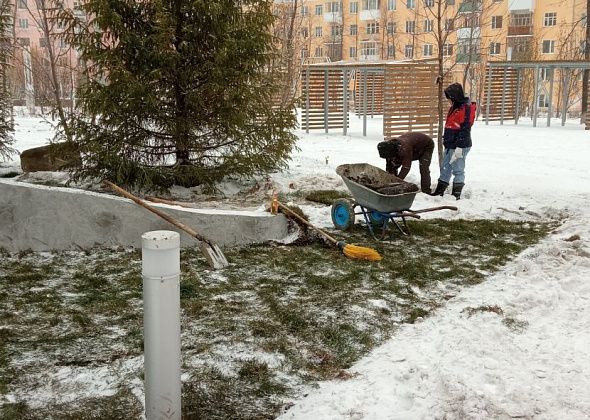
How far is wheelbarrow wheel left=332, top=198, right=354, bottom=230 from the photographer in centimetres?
700

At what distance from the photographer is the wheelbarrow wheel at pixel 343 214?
276 inches

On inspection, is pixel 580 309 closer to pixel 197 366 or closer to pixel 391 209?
pixel 391 209

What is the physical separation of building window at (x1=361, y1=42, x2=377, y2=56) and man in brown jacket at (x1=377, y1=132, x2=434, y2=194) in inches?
1907

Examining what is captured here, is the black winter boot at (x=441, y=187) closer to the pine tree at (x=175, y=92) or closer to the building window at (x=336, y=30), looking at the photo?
the pine tree at (x=175, y=92)

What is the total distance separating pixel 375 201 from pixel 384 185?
39 centimetres

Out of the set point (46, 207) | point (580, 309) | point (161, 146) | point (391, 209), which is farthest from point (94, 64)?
point (580, 309)

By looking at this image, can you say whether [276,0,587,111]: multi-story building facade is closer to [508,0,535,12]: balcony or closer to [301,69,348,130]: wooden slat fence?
[508,0,535,12]: balcony

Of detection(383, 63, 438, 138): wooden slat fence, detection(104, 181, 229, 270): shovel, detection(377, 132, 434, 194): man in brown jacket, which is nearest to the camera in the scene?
detection(104, 181, 229, 270): shovel

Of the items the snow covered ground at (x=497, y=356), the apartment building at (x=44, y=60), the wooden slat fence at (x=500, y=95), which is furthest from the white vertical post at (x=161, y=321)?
the wooden slat fence at (x=500, y=95)

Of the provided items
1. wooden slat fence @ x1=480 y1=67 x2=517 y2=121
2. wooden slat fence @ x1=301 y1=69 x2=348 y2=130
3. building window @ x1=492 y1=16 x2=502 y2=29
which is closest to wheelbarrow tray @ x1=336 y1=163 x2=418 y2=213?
wooden slat fence @ x1=301 y1=69 x2=348 y2=130

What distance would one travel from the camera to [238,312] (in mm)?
4492

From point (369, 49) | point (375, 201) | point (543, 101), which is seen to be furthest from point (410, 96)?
point (369, 49)

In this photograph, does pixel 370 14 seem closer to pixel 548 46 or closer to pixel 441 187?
pixel 548 46

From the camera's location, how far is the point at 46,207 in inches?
242
